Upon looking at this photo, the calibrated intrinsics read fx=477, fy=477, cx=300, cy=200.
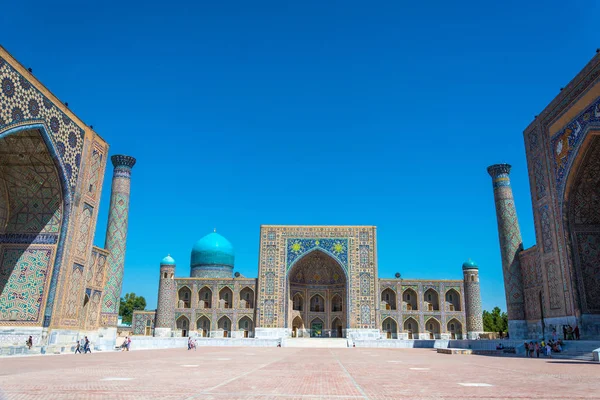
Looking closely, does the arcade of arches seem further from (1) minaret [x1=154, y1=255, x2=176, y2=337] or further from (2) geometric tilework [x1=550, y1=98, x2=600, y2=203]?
(2) geometric tilework [x1=550, y1=98, x2=600, y2=203]

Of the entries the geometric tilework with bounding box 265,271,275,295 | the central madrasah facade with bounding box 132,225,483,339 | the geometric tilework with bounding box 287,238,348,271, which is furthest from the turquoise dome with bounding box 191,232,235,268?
the geometric tilework with bounding box 287,238,348,271

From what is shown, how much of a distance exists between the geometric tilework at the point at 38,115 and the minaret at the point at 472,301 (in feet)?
92.1

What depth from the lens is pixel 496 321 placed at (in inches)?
1833

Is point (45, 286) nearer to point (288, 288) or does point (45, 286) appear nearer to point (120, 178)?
point (120, 178)

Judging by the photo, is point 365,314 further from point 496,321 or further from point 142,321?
point 496,321

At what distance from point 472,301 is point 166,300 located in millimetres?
22271

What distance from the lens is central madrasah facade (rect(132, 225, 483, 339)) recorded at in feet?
109

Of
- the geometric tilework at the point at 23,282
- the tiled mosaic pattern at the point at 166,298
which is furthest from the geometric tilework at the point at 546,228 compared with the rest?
the tiled mosaic pattern at the point at 166,298

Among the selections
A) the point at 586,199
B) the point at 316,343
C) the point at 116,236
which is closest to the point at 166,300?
the point at 316,343

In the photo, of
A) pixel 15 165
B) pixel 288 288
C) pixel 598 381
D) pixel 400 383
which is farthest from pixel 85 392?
pixel 288 288

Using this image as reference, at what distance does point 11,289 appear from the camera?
14.9 meters

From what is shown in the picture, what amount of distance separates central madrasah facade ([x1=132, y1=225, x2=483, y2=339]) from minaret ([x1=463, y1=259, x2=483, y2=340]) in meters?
0.07

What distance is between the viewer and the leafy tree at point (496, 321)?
45812 millimetres

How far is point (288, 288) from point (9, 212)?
20651 millimetres
